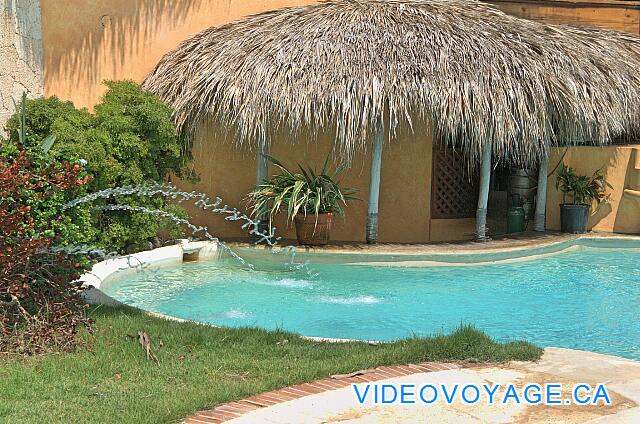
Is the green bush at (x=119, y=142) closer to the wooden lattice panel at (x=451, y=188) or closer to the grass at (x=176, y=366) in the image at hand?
the grass at (x=176, y=366)

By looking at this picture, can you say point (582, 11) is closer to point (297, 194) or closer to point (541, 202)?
point (541, 202)

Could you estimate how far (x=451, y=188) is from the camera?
546 inches

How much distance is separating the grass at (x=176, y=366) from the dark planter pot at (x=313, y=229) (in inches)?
194

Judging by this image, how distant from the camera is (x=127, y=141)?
33.6 ft

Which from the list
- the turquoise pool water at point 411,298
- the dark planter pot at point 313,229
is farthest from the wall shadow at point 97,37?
the dark planter pot at point 313,229

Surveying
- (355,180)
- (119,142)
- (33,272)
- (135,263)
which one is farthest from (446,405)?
(355,180)

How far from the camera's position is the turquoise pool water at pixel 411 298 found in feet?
27.1

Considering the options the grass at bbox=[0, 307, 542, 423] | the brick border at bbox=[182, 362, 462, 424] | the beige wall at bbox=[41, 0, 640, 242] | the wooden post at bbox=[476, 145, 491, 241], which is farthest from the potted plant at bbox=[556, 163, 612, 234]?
the brick border at bbox=[182, 362, 462, 424]

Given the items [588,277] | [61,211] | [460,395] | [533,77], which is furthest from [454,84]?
[460,395]

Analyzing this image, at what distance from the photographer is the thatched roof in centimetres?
1122

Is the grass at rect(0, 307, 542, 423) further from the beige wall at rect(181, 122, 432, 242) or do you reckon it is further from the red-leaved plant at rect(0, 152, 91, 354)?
the beige wall at rect(181, 122, 432, 242)

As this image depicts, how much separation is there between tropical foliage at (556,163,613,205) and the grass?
8.23 meters

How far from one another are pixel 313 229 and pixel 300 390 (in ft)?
21.5

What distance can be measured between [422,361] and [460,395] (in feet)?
2.40
